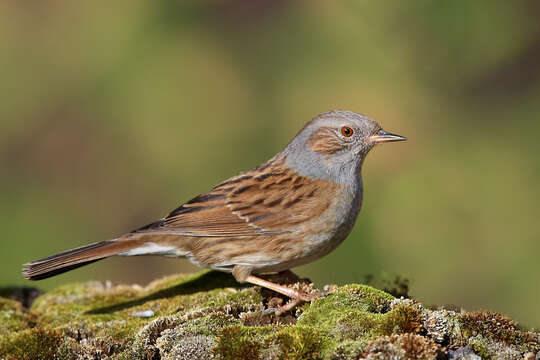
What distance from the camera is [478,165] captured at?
10844 mm

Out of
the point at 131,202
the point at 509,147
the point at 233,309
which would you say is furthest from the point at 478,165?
the point at 233,309

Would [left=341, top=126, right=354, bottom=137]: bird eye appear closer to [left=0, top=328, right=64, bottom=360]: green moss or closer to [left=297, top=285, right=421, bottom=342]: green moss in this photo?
[left=297, top=285, right=421, bottom=342]: green moss

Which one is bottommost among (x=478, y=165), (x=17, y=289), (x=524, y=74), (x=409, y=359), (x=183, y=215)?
(x=17, y=289)

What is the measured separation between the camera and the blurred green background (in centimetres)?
1013

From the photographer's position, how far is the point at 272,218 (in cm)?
607

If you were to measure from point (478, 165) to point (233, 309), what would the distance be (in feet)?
22.1

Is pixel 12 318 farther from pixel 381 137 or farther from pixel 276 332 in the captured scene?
pixel 381 137

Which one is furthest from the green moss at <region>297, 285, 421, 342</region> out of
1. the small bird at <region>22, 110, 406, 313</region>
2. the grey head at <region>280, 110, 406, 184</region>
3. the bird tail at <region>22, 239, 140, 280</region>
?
the bird tail at <region>22, 239, 140, 280</region>

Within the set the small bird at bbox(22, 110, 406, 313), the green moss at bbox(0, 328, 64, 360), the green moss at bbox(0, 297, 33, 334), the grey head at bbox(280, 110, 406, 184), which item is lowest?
the green moss at bbox(0, 297, 33, 334)

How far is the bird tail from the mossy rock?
0.51 metres

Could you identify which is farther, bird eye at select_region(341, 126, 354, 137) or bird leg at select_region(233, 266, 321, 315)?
bird eye at select_region(341, 126, 354, 137)

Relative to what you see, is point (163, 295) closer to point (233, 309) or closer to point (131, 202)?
point (233, 309)

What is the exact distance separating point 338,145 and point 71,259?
280 centimetres

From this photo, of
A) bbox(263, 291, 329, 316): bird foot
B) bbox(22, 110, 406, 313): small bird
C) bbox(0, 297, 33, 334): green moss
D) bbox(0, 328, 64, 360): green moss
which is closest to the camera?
bbox(0, 328, 64, 360): green moss
